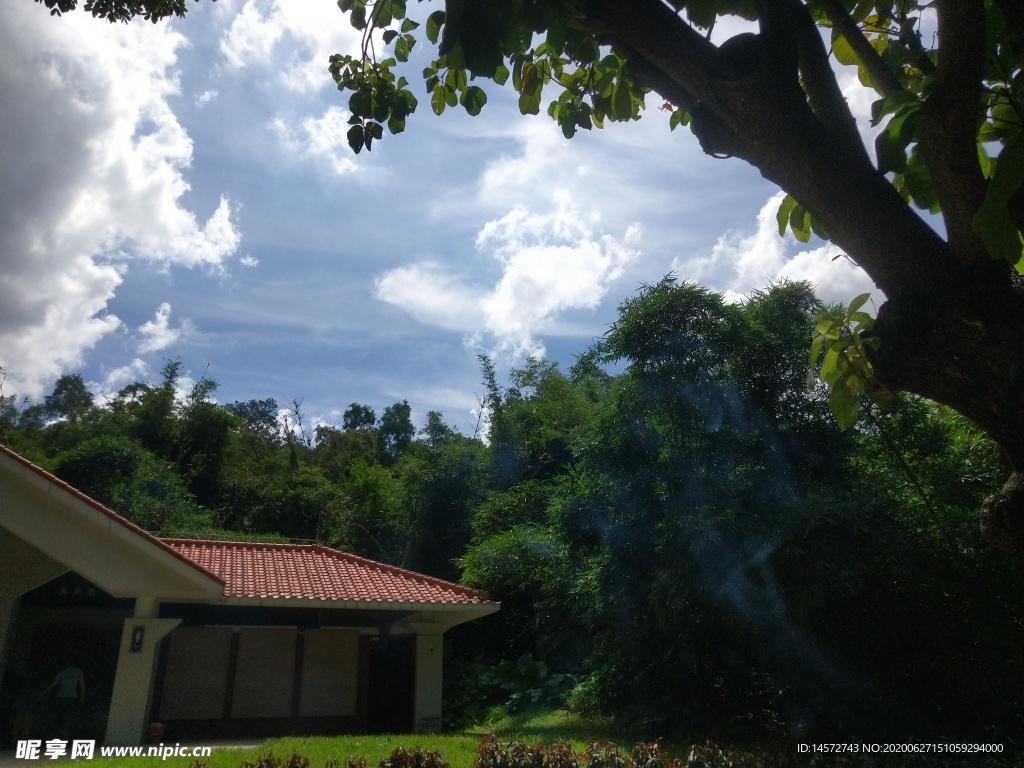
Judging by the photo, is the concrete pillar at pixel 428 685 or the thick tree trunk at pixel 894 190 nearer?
the thick tree trunk at pixel 894 190

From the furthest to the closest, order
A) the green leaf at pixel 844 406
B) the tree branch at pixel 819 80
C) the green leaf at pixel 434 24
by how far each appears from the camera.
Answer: the green leaf at pixel 434 24 < the green leaf at pixel 844 406 < the tree branch at pixel 819 80

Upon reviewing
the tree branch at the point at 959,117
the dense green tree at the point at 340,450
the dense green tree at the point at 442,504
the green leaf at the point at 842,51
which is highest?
the dense green tree at the point at 340,450

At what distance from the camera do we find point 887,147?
2.21m

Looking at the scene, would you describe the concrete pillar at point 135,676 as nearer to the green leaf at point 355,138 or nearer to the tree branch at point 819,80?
the green leaf at point 355,138

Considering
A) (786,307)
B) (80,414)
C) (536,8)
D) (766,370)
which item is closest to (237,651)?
(766,370)

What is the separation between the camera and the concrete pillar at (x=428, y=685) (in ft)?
36.3

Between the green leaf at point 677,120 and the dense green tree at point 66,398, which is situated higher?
the dense green tree at point 66,398

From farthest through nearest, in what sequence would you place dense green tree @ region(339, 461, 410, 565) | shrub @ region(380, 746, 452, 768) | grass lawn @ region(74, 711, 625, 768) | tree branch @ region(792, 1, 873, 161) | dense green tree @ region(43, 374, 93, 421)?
dense green tree @ region(43, 374, 93, 421) < dense green tree @ region(339, 461, 410, 565) < grass lawn @ region(74, 711, 625, 768) < shrub @ region(380, 746, 452, 768) < tree branch @ region(792, 1, 873, 161)

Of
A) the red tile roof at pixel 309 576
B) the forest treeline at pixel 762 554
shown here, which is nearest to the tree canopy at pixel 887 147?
the forest treeline at pixel 762 554

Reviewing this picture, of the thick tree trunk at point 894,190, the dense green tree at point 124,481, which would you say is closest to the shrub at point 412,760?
the thick tree trunk at point 894,190

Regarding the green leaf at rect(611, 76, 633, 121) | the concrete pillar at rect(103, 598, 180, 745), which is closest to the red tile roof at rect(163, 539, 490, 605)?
the concrete pillar at rect(103, 598, 180, 745)

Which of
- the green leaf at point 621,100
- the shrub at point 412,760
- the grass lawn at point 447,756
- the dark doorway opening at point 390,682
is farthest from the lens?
the dark doorway opening at point 390,682

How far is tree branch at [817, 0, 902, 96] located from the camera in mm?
2578

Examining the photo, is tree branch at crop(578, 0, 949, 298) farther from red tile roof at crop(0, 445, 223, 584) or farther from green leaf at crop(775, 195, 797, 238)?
red tile roof at crop(0, 445, 223, 584)
